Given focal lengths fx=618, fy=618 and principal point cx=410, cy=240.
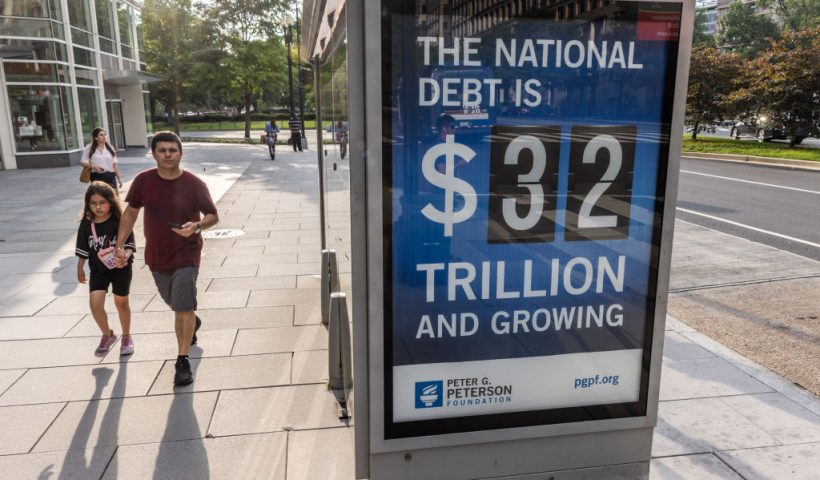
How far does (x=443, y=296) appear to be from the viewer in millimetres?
2777

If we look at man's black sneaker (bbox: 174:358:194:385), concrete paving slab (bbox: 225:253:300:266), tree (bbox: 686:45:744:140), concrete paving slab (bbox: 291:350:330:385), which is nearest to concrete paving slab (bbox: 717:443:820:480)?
concrete paving slab (bbox: 291:350:330:385)

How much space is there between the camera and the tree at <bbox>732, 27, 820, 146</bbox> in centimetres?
2525

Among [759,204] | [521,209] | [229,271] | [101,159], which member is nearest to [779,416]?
[521,209]

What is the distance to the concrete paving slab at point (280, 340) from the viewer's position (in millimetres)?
5262

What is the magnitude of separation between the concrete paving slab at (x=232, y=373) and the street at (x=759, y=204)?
7365 millimetres

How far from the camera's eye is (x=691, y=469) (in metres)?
3.48

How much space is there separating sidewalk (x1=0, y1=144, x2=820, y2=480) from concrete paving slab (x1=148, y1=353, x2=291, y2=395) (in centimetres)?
2

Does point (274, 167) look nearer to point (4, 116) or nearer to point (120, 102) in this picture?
point (4, 116)

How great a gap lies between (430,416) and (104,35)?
2844 cm

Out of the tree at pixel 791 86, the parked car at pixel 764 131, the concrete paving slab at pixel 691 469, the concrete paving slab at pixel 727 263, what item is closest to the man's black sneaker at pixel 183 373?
the concrete paving slab at pixel 691 469

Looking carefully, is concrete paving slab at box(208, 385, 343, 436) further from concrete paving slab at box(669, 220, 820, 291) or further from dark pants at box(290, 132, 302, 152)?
dark pants at box(290, 132, 302, 152)

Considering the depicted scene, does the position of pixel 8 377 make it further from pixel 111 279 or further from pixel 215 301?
pixel 215 301

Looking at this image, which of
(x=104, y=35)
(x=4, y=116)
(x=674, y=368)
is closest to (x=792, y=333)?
(x=674, y=368)

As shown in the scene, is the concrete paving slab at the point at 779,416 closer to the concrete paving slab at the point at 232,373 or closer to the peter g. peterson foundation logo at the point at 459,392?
the peter g. peterson foundation logo at the point at 459,392
